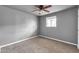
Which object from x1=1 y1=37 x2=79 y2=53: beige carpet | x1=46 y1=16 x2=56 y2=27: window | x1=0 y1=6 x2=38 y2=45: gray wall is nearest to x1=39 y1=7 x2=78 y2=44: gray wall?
x1=46 y1=16 x2=56 y2=27: window

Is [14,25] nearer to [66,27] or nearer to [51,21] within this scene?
[51,21]

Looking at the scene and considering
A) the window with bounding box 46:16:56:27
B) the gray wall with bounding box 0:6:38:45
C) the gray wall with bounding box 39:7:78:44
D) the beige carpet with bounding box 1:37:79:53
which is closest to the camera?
the beige carpet with bounding box 1:37:79:53

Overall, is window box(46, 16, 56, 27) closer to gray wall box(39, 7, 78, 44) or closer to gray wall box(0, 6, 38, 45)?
gray wall box(39, 7, 78, 44)

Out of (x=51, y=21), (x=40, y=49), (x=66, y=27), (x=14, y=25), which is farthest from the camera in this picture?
(x=51, y=21)

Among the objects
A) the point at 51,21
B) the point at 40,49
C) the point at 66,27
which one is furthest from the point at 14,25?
the point at 66,27

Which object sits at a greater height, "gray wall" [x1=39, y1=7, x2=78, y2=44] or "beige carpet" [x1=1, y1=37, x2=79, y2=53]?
"gray wall" [x1=39, y1=7, x2=78, y2=44]

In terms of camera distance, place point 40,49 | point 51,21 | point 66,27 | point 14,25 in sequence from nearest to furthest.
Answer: point 40,49 < point 14,25 < point 66,27 < point 51,21

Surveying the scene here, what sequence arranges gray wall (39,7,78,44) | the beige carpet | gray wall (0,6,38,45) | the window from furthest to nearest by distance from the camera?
the window < gray wall (39,7,78,44) < gray wall (0,6,38,45) < the beige carpet

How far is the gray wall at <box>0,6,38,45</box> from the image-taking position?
3065mm

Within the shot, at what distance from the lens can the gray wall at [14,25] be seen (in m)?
3.06

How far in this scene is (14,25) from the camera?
11.9ft
